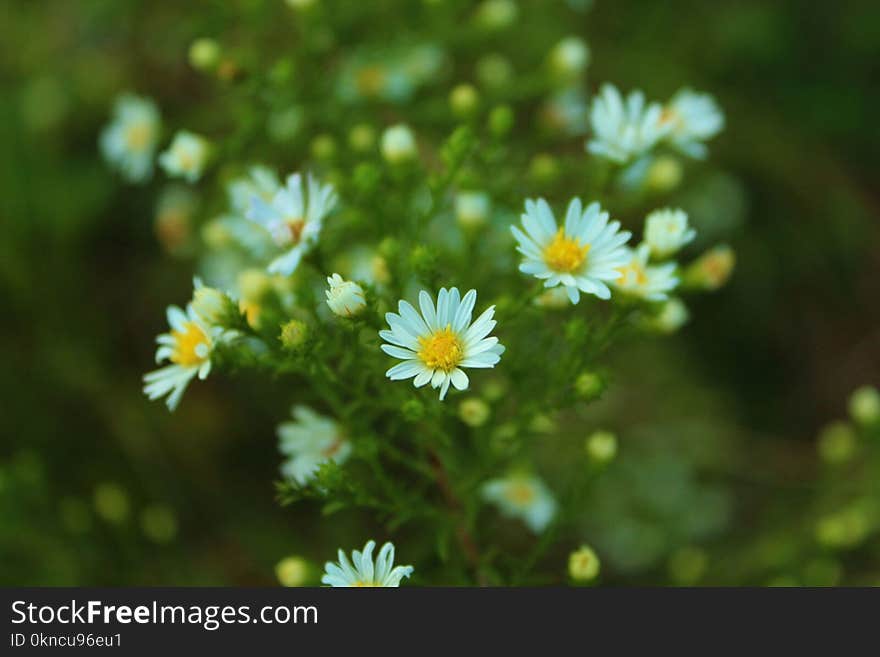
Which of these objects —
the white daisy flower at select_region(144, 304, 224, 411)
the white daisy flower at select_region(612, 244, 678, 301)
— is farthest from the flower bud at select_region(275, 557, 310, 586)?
the white daisy flower at select_region(612, 244, 678, 301)

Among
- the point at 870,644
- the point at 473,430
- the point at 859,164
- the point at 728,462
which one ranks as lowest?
the point at 870,644

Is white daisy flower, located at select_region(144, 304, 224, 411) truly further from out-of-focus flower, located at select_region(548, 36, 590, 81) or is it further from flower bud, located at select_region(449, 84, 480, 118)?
out-of-focus flower, located at select_region(548, 36, 590, 81)

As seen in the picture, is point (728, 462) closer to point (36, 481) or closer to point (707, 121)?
point (707, 121)

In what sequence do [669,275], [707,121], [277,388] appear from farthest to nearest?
[277,388], [707,121], [669,275]

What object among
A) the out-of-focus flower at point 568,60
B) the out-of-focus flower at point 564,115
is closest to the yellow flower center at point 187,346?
the out-of-focus flower at point 564,115

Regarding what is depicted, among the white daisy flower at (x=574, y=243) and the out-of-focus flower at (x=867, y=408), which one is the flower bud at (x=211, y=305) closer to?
the white daisy flower at (x=574, y=243)

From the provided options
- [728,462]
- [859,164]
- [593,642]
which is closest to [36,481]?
[593,642]
